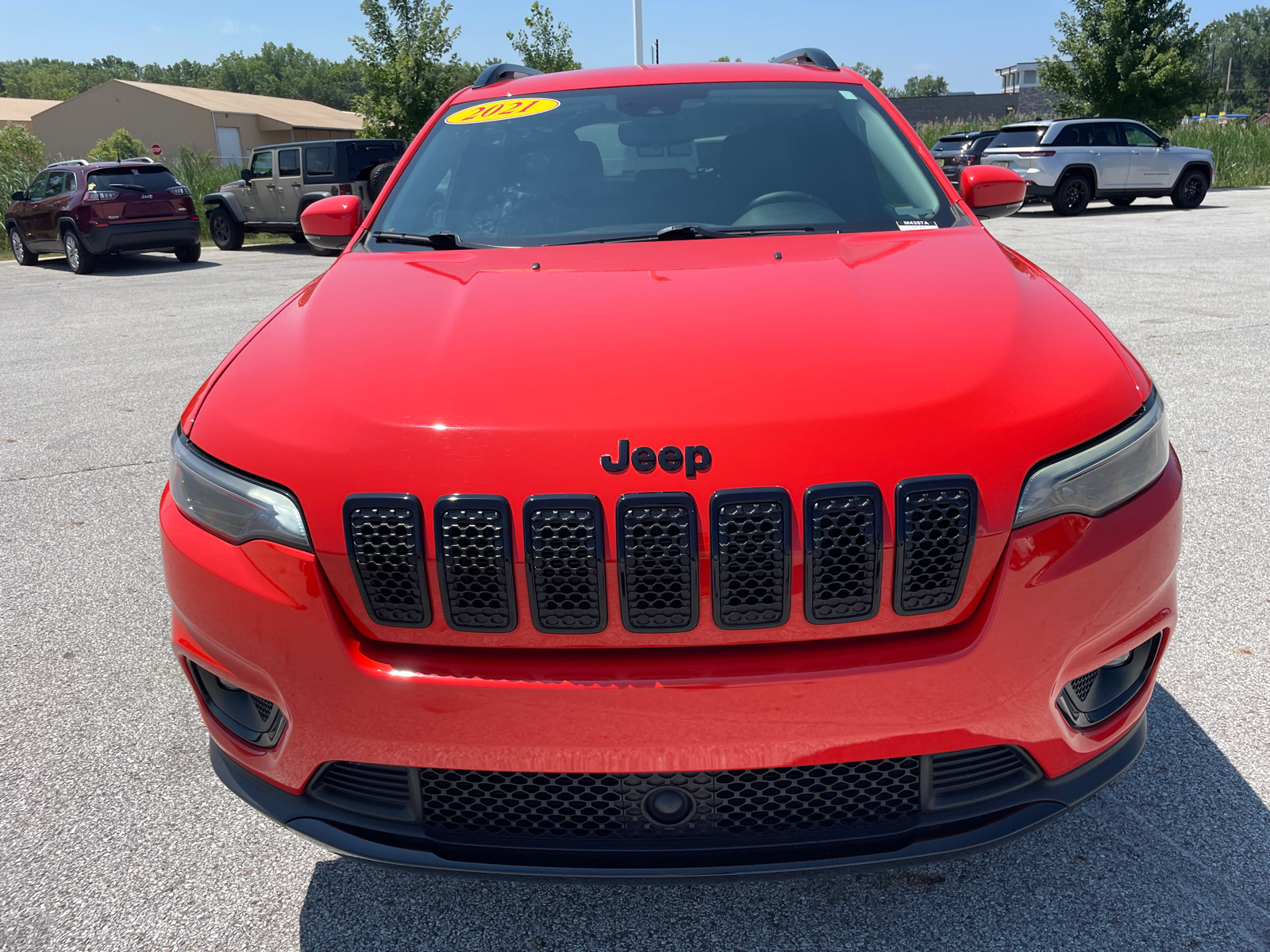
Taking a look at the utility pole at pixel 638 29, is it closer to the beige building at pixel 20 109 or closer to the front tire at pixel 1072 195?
the front tire at pixel 1072 195

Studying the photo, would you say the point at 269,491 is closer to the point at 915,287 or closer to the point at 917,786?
the point at 917,786

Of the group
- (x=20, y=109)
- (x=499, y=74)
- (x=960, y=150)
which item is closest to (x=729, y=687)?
(x=499, y=74)

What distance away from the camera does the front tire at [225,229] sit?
61.5ft

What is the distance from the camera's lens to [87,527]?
427cm

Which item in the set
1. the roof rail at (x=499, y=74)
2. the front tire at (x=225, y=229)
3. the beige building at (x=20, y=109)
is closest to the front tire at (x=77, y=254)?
the front tire at (x=225, y=229)

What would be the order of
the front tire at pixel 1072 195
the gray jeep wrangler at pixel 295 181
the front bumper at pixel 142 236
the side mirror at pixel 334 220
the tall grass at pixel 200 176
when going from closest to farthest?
1. the side mirror at pixel 334 220
2. the front bumper at pixel 142 236
3. the gray jeep wrangler at pixel 295 181
4. the front tire at pixel 1072 195
5. the tall grass at pixel 200 176

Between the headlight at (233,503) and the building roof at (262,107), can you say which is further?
the building roof at (262,107)

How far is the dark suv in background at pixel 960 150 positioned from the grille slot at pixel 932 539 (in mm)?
19092

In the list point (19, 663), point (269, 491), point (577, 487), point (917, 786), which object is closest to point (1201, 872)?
point (917, 786)

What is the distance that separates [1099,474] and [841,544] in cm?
49

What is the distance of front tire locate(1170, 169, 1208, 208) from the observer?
19.9 metres

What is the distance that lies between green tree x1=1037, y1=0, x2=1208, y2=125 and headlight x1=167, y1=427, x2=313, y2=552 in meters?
34.0

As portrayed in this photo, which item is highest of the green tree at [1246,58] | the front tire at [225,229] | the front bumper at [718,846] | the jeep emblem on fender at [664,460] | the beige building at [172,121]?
the green tree at [1246,58]

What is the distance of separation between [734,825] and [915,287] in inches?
46.1
